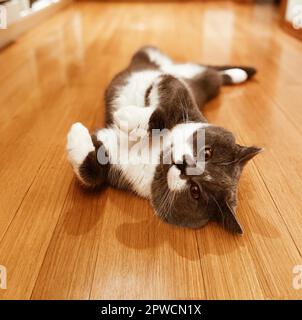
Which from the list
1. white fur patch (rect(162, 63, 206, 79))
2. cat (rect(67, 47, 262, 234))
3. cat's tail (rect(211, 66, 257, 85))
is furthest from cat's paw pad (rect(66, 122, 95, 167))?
cat's tail (rect(211, 66, 257, 85))

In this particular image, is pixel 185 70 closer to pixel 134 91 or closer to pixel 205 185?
pixel 134 91

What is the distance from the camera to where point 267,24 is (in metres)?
3.92

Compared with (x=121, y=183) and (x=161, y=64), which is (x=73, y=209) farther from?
(x=161, y=64)

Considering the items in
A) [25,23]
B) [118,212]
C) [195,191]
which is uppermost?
[25,23]

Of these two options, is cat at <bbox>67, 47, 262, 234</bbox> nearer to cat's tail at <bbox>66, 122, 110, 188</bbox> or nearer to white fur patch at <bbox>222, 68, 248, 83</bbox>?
cat's tail at <bbox>66, 122, 110, 188</bbox>

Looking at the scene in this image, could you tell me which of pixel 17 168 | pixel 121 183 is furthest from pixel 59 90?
pixel 121 183

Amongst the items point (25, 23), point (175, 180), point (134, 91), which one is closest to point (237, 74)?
point (134, 91)

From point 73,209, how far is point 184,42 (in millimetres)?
2478

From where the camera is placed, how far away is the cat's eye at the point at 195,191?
1.06 meters

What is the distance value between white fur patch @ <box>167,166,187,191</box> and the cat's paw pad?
1.00 feet

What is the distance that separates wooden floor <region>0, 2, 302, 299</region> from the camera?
3.09 feet

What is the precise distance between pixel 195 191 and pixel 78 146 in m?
0.44

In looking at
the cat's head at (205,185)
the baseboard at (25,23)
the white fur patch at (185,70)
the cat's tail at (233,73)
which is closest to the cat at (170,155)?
the cat's head at (205,185)

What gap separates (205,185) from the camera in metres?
1.04
